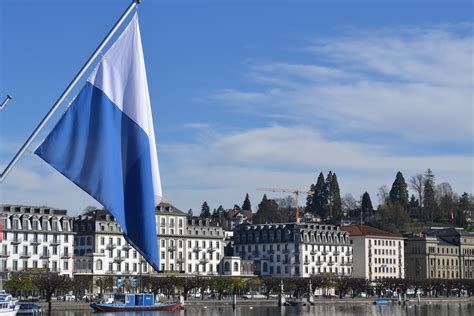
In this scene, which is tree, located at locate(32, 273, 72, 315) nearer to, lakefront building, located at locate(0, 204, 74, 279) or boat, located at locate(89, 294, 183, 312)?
boat, located at locate(89, 294, 183, 312)

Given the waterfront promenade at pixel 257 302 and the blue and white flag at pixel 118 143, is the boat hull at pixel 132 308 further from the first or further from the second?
the blue and white flag at pixel 118 143

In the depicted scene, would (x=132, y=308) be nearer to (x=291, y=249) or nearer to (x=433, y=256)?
(x=291, y=249)

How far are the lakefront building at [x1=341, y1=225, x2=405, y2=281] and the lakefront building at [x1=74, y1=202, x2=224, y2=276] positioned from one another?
32.8 meters

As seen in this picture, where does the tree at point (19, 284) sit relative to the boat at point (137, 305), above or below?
above

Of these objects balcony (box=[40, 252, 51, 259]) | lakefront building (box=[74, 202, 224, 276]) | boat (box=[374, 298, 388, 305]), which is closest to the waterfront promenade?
boat (box=[374, 298, 388, 305])

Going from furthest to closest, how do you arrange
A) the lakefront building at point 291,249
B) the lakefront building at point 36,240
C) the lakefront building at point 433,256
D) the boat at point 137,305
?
the lakefront building at point 433,256
the lakefront building at point 291,249
the lakefront building at point 36,240
the boat at point 137,305

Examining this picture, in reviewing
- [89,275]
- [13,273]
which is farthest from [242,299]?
[13,273]

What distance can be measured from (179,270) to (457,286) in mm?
56865

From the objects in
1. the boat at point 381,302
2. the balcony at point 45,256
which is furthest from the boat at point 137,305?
the boat at point 381,302

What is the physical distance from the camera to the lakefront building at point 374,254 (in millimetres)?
176250

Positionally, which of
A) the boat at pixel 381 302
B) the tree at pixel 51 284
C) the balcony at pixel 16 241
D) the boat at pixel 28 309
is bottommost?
the boat at pixel 381 302

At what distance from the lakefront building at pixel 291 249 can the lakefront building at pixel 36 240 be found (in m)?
43.2

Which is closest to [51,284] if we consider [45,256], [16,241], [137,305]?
[137,305]

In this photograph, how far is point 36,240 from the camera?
12812cm
